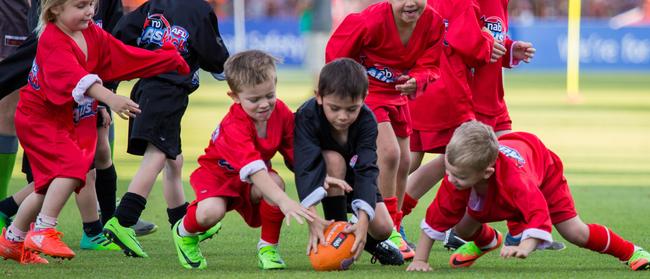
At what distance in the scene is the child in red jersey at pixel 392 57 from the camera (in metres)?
6.45

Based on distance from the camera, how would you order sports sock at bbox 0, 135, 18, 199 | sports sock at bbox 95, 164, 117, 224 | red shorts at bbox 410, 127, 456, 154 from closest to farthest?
sports sock at bbox 95, 164, 117, 224 < red shorts at bbox 410, 127, 456, 154 < sports sock at bbox 0, 135, 18, 199

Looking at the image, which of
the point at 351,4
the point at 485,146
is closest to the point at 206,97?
the point at 351,4

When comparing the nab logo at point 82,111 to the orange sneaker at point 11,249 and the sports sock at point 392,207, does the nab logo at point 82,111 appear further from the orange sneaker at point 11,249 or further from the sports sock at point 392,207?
the sports sock at point 392,207

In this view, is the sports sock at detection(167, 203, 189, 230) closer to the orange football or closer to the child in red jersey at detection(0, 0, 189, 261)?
the child in red jersey at detection(0, 0, 189, 261)

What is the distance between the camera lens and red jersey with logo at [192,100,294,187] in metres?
5.63

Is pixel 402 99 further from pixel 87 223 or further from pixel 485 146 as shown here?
pixel 87 223

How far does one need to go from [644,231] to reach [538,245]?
7.11 feet

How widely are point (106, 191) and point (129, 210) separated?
2.17 feet

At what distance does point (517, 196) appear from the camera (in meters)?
5.40

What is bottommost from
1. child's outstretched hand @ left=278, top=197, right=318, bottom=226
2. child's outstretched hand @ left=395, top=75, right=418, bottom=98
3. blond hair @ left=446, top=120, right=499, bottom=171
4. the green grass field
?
the green grass field

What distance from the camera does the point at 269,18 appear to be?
39.7 metres

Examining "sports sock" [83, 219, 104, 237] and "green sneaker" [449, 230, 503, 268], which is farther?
"sports sock" [83, 219, 104, 237]

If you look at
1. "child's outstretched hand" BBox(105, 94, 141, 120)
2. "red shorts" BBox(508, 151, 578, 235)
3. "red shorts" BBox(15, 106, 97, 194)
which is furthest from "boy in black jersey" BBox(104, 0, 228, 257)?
"red shorts" BBox(508, 151, 578, 235)

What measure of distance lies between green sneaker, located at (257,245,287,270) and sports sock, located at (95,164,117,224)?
1.59m
